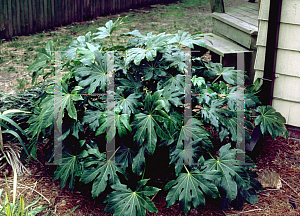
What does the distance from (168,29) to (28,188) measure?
16.8 feet

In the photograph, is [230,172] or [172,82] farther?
[172,82]

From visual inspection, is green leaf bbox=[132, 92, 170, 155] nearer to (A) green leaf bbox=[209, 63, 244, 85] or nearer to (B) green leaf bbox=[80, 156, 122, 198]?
(B) green leaf bbox=[80, 156, 122, 198]

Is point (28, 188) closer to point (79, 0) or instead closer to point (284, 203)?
point (284, 203)

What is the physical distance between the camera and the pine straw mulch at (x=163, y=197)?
2135 millimetres

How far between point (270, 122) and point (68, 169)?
166 centimetres

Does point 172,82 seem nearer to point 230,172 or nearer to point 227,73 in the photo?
point 227,73

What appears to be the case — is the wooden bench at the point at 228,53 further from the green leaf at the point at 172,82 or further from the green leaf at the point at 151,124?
the green leaf at the point at 151,124

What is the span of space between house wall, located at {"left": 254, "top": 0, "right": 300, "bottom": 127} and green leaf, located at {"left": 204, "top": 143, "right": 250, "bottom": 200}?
1128mm

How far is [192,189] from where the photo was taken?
1925 mm

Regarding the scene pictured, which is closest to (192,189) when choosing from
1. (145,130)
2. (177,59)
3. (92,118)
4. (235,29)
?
(145,130)

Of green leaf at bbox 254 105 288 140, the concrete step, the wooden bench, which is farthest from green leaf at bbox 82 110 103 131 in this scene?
the concrete step

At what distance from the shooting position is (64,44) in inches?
221

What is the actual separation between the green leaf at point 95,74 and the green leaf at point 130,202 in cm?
72

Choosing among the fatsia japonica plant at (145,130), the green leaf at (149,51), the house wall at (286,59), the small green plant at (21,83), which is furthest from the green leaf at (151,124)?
the small green plant at (21,83)
